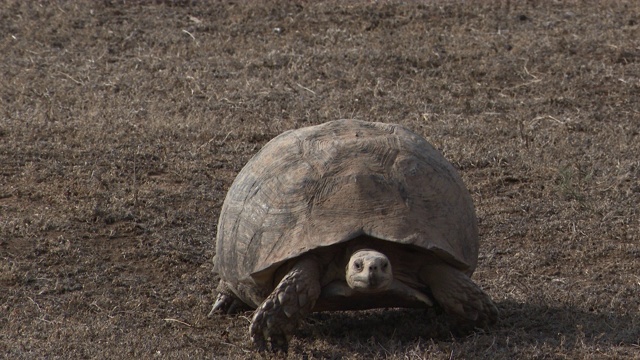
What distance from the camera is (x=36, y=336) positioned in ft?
16.6

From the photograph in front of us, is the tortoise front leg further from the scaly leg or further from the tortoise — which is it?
the scaly leg

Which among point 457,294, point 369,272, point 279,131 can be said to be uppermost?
point 369,272

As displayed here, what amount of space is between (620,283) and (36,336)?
2.79 meters

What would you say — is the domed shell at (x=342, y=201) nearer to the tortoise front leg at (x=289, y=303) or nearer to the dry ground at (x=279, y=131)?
the tortoise front leg at (x=289, y=303)

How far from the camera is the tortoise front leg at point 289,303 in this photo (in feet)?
15.6

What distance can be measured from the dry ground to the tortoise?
199 mm

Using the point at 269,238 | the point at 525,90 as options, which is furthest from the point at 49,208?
the point at 525,90

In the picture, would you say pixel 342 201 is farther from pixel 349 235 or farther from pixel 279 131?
pixel 279 131

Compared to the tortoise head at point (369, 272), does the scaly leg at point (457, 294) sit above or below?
below

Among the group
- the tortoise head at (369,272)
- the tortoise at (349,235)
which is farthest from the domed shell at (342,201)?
the tortoise head at (369,272)

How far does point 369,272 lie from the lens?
15.0 feet

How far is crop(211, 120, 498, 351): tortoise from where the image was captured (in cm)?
477

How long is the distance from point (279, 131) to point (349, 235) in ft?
11.7

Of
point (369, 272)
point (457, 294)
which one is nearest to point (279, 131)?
point (457, 294)
